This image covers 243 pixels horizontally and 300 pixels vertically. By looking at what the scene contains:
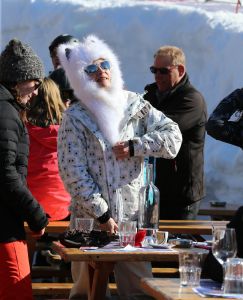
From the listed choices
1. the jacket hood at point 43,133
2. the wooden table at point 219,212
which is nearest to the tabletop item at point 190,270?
the jacket hood at point 43,133

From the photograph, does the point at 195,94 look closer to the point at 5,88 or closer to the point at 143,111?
the point at 143,111

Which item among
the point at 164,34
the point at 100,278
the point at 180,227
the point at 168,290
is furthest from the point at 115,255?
the point at 164,34

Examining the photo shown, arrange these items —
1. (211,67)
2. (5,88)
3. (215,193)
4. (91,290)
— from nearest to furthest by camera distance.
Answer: (5,88)
(91,290)
(215,193)
(211,67)

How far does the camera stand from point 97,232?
5609mm

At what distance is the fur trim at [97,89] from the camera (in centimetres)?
628

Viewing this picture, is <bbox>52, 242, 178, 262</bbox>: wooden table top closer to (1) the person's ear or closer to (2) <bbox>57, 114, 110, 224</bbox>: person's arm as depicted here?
(2) <bbox>57, 114, 110, 224</bbox>: person's arm

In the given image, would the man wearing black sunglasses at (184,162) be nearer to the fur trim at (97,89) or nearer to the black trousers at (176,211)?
the black trousers at (176,211)

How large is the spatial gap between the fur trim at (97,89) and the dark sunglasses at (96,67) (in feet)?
0.10

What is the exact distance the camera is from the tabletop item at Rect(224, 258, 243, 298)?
3996 mm

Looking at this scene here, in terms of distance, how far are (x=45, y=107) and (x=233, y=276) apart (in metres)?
3.65

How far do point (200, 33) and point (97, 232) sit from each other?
1018 centimetres

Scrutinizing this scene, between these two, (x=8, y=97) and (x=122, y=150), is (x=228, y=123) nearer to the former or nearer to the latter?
(x=122, y=150)

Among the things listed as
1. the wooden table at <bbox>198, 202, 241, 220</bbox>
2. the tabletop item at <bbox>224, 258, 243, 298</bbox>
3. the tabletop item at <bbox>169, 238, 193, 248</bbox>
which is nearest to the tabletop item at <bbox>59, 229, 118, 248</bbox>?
the tabletop item at <bbox>169, 238, 193, 248</bbox>

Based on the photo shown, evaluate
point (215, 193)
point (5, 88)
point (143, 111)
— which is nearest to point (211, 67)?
point (215, 193)
